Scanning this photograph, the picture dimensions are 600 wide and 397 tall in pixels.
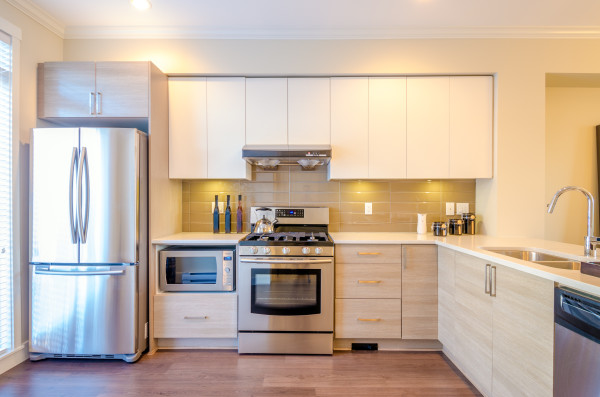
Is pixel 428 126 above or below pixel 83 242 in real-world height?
above

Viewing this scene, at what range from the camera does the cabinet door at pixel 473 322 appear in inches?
70.0

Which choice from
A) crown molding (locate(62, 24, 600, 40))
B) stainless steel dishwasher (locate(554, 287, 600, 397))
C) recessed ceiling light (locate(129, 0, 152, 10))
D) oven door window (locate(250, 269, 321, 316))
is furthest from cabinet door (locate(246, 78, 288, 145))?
stainless steel dishwasher (locate(554, 287, 600, 397))

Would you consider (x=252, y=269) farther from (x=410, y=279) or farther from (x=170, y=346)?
(x=410, y=279)

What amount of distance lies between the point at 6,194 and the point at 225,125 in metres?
1.62

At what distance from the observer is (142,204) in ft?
7.66

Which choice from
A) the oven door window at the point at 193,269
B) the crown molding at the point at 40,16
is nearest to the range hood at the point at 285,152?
the oven door window at the point at 193,269

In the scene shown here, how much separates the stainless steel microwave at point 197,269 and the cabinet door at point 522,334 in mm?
1770

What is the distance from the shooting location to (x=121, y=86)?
2396mm

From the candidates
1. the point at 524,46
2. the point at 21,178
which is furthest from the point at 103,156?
the point at 524,46

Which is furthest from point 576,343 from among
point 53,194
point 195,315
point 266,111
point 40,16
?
point 40,16

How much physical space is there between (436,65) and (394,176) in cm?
100

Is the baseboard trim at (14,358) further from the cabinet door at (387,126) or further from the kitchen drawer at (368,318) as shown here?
the cabinet door at (387,126)

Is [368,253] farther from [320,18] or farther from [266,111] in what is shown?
[320,18]

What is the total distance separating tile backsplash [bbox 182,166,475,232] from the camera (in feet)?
9.95
